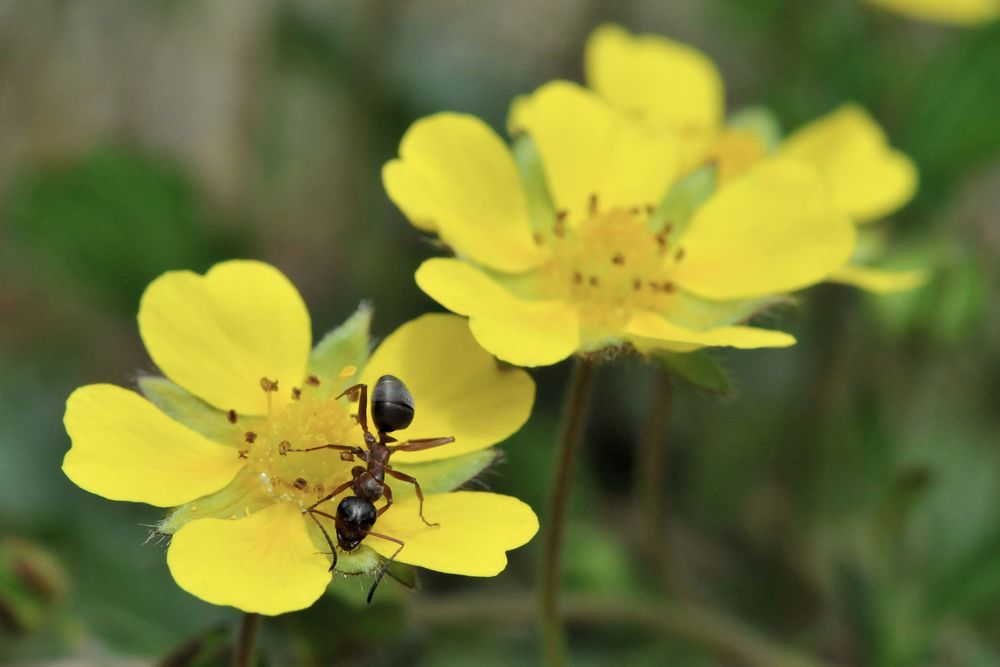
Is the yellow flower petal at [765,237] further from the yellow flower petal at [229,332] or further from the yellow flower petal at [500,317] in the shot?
the yellow flower petal at [229,332]

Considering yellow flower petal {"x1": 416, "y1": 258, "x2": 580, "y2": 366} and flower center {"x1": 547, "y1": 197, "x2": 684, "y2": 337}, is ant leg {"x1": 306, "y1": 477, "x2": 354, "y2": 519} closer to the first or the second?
Result: yellow flower petal {"x1": 416, "y1": 258, "x2": 580, "y2": 366}

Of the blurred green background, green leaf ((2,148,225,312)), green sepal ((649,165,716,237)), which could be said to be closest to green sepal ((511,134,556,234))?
green sepal ((649,165,716,237))

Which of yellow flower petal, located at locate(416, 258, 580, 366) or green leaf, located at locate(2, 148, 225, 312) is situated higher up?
yellow flower petal, located at locate(416, 258, 580, 366)

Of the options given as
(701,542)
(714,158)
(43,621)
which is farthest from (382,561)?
(701,542)

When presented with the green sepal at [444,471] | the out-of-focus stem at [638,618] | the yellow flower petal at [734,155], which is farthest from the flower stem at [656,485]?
the green sepal at [444,471]

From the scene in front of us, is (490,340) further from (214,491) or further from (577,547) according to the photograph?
(577,547)

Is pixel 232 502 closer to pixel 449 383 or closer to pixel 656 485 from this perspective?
pixel 449 383
